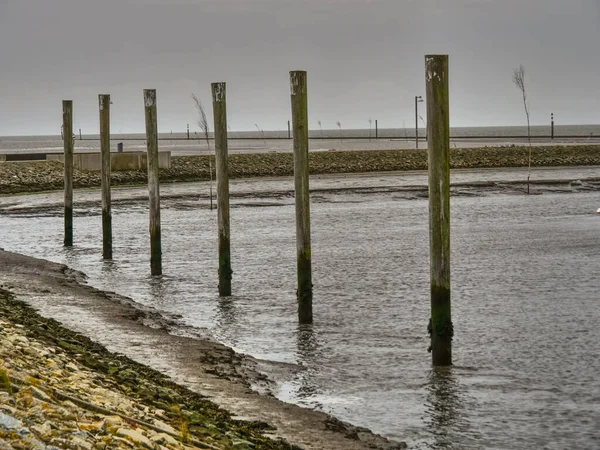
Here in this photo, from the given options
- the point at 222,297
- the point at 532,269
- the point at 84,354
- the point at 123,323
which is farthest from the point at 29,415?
the point at 532,269

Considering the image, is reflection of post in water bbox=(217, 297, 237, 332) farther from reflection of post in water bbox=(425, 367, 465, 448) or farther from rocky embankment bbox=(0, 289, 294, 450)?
reflection of post in water bbox=(425, 367, 465, 448)

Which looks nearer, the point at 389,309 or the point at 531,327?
the point at 531,327

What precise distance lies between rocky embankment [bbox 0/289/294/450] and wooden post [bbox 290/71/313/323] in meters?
4.84

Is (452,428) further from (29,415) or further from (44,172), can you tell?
(44,172)

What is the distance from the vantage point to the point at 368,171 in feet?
224

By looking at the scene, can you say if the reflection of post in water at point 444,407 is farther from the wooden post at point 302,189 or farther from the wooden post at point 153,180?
the wooden post at point 153,180

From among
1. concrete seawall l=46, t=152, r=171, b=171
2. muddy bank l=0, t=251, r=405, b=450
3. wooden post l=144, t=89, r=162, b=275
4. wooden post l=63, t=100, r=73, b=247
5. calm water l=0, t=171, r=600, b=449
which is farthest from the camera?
concrete seawall l=46, t=152, r=171, b=171

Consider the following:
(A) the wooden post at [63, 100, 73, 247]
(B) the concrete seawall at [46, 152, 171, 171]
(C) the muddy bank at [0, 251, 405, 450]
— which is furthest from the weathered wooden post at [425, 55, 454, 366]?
(B) the concrete seawall at [46, 152, 171, 171]

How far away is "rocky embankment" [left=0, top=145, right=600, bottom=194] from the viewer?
53.2 m

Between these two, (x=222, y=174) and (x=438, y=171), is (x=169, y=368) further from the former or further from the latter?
(x=222, y=174)

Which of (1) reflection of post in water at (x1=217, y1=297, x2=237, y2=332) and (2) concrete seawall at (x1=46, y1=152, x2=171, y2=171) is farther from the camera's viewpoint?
(2) concrete seawall at (x1=46, y1=152, x2=171, y2=171)

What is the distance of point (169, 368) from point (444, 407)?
138 inches

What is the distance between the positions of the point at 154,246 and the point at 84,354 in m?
11.3

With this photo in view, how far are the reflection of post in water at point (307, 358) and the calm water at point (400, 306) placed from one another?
31mm
